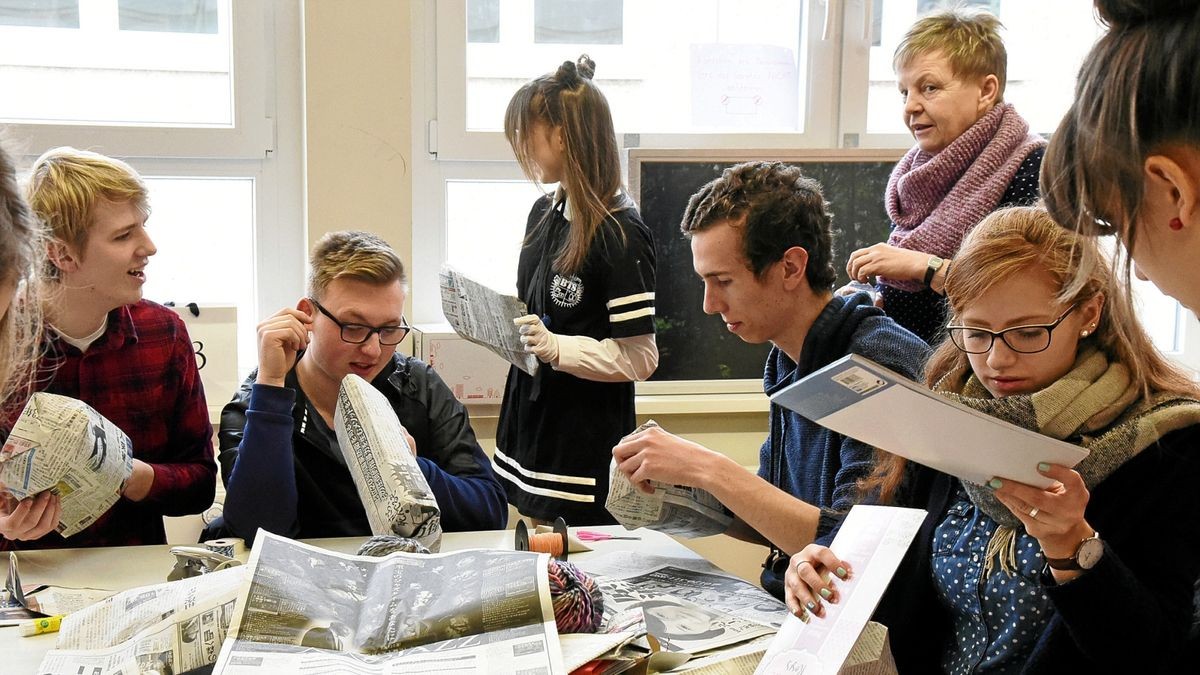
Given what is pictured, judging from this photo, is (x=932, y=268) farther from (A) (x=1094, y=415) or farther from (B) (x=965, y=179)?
(A) (x=1094, y=415)

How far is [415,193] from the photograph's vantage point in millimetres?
3012

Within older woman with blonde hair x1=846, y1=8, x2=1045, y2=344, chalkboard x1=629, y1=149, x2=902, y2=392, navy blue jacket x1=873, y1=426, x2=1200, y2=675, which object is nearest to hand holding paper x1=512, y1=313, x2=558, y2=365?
older woman with blonde hair x1=846, y1=8, x2=1045, y2=344

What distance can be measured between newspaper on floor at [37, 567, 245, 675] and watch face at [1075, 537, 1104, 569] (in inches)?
36.0

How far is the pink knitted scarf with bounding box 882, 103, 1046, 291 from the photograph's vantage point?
205 cm

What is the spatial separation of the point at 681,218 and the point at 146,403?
61.9 inches

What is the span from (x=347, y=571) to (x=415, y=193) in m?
1.83

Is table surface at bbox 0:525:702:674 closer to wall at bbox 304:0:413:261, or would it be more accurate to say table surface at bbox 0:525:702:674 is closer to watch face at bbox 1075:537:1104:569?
watch face at bbox 1075:537:1104:569

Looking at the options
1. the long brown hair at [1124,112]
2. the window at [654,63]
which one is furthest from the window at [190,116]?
the long brown hair at [1124,112]

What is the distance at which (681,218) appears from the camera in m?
3.01

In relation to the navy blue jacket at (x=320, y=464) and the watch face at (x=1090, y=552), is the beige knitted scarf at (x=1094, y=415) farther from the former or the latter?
the navy blue jacket at (x=320, y=464)

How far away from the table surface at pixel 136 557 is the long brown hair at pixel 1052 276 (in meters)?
0.60

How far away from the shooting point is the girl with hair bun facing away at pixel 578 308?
2.29m

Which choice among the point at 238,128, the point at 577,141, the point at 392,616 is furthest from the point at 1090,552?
the point at 238,128

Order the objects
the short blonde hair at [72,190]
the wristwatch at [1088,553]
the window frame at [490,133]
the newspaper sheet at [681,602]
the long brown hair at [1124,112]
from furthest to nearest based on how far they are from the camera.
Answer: the window frame at [490,133] < the short blonde hair at [72,190] < the newspaper sheet at [681,602] < the wristwatch at [1088,553] < the long brown hair at [1124,112]
